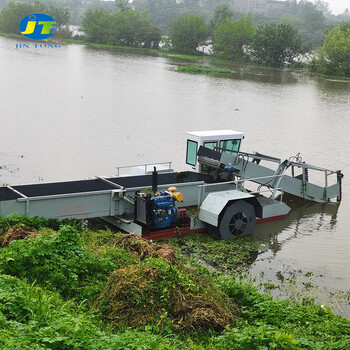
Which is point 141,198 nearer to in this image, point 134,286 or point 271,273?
point 271,273

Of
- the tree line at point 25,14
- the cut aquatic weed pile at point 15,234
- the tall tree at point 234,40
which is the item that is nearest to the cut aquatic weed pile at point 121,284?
the cut aquatic weed pile at point 15,234

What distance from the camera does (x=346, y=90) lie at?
52.1m

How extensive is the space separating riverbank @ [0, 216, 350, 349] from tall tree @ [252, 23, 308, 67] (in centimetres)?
6872

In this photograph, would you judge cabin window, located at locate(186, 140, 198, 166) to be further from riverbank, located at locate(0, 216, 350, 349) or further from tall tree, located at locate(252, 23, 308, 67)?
tall tree, located at locate(252, 23, 308, 67)

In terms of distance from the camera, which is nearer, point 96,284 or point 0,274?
point 0,274

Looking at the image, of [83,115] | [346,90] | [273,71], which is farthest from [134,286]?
[273,71]

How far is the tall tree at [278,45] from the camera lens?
75250 millimetres

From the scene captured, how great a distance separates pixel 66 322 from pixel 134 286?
1.58m

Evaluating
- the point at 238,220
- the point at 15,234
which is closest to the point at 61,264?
the point at 15,234

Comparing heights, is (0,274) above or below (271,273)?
above

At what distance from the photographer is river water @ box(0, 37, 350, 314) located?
15.5m

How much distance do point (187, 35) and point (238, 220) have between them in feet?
243

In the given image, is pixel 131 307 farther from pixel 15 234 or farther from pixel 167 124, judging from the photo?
pixel 167 124

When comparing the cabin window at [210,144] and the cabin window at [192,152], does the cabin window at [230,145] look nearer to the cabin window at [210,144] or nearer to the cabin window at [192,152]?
the cabin window at [210,144]
